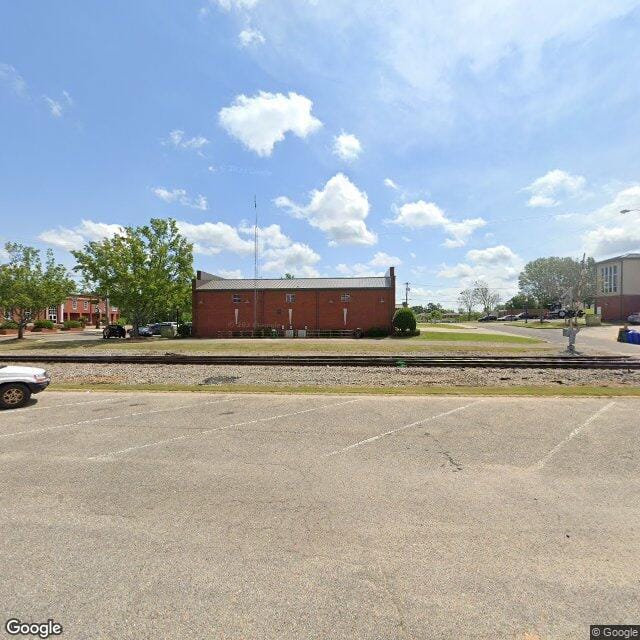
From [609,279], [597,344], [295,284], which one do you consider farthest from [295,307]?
[609,279]

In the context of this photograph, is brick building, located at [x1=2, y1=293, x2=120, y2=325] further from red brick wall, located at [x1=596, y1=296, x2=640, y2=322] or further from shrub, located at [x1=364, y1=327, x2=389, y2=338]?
red brick wall, located at [x1=596, y1=296, x2=640, y2=322]

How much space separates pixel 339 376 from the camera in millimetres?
15766

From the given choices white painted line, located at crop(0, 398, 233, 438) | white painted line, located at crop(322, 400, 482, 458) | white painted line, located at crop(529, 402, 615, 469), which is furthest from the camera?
white painted line, located at crop(0, 398, 233, 438)

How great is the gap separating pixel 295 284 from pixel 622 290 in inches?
2334

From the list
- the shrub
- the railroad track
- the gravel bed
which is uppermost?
the shrub

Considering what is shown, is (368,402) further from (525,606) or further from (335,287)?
(335,287)

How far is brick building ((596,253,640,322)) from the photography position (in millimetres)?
61812

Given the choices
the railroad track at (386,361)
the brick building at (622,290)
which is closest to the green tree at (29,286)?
the railroad track at (386,361)

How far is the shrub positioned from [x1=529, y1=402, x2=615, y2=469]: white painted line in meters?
30.8

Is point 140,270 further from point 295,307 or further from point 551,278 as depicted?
point 551,278

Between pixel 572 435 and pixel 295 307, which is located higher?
pixel 295 307

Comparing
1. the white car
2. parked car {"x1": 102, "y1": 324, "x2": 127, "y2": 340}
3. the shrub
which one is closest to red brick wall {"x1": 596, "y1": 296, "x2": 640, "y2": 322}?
the shrub

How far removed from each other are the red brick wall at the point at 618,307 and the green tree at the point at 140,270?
71.2 meters

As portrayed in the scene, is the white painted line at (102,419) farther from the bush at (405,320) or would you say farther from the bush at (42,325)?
the bush at (42,325)
